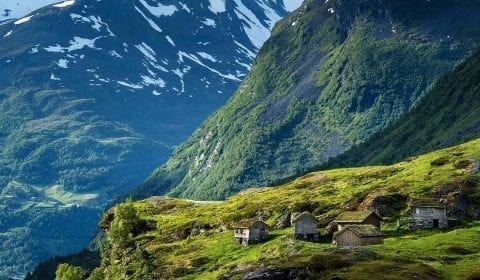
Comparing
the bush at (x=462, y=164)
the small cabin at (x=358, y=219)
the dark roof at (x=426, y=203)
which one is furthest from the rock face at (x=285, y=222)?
the bush at (x=462, y=164)

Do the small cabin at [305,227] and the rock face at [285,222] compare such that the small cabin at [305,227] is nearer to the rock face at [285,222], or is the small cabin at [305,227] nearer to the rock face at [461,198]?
the rock face at [285,222]

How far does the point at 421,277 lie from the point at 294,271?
2100 centimetres

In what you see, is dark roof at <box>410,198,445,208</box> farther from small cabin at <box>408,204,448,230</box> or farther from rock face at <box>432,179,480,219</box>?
rock face at <box>432,179,480,219</box>

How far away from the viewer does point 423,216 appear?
14650 cm

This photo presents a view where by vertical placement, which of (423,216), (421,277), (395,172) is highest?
(395,172)

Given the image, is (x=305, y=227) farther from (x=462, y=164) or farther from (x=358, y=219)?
(x=462, y=164)

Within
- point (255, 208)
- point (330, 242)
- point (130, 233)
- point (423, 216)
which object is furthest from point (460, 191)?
point (130, 233)

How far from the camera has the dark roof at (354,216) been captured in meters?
147

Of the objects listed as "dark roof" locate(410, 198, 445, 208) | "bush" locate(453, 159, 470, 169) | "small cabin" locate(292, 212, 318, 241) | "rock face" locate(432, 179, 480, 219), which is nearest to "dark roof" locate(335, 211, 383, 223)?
"small cabin" locate(292, 212, 318, 241)

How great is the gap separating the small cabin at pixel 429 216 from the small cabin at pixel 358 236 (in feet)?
31.3

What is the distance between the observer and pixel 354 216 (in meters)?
150

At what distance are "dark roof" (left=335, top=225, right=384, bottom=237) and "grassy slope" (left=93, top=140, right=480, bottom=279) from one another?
2.74 meters

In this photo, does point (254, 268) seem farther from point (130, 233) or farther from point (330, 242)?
point (130, 233)

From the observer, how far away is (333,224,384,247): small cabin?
5418 inches
